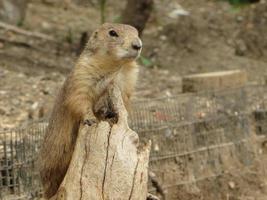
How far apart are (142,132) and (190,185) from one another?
24.7 inches

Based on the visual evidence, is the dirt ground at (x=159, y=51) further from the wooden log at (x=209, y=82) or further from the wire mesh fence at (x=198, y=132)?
the wooden log at (x=209, y=82)

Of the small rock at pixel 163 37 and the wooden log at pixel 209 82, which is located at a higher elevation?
the small rock at pixel 163 37

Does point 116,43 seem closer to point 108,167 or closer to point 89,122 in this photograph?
point 89,122

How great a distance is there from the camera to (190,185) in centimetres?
674

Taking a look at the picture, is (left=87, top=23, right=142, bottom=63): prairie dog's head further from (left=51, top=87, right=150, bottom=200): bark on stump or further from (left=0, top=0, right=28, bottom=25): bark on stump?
(left=0, top=0, right=28, bottom=25): bark on stump

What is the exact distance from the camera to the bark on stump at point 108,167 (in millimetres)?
3701

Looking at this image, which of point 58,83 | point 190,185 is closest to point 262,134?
point 190,185

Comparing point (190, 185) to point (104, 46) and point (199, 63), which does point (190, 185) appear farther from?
point (199, 63)

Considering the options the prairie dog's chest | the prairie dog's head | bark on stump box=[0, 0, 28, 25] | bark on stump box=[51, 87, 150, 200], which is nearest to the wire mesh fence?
the prairie dog's head

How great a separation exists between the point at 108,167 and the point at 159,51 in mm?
7766

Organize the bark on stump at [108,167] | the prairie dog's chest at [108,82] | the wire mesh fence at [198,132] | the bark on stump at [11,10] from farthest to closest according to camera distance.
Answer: the bark on stump at [11,10] < the wire mesh fence at [198,132] < the prairie dog's chest at [108,82] < the bark on stump at [108,167]

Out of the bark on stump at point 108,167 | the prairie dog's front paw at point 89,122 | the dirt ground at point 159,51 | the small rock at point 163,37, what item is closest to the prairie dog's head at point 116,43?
the prairie dog's front paw at point 89,122

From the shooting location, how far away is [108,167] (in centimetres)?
372

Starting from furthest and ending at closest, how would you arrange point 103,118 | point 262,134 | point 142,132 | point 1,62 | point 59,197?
point 1,62 → point 262,134 → point 142,132 → point 103,118 → point 59,197
